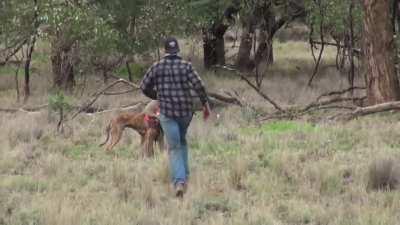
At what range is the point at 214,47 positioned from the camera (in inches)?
1030

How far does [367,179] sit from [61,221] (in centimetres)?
365

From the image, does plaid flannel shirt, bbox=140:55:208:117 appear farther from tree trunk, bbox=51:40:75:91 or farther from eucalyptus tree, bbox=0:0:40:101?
tree trunk, bbox=51:40:75:91

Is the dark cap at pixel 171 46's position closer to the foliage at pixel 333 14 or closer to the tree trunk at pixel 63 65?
the foliage at pixel 333 14

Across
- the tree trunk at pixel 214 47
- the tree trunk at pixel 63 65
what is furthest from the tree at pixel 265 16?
the tree trunk at pixel 63 65

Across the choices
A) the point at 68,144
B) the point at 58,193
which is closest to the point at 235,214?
the point at 58,193

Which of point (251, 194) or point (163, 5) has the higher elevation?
point (163, 5)

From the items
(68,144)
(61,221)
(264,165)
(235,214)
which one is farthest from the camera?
(68,144)

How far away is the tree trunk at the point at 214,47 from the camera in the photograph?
25734mm

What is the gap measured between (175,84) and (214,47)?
18226mm

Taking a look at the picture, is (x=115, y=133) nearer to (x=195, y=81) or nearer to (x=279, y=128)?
(x=195, y=81)

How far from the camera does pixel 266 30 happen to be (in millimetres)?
23656

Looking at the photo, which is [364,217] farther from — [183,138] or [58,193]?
[58,193]

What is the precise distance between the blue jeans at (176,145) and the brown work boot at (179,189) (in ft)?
0.15

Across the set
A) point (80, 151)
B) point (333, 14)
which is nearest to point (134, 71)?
point (333, 14)
